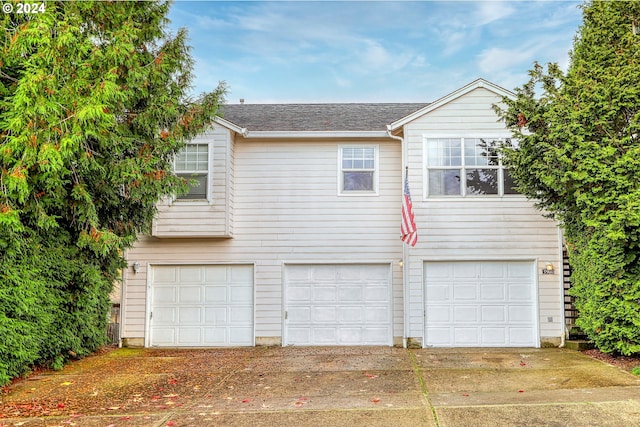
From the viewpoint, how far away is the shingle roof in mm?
10867

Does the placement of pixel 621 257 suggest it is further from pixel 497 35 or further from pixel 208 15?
pixel 208 15

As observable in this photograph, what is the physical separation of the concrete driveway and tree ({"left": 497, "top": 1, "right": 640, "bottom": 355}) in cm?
117

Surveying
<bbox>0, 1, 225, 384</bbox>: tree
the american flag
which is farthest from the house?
<bbox>0, 1, 225, 384</bbox>: tree

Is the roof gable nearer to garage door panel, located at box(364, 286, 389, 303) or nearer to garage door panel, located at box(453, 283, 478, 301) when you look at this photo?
garage door panel, located at box(364, 286, 389, 303)

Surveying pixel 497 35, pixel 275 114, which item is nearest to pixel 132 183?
pixel 275 114

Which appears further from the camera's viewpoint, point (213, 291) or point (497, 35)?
point (497, 35)

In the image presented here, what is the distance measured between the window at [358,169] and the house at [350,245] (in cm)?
3

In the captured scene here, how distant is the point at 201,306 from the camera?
10.6 metres

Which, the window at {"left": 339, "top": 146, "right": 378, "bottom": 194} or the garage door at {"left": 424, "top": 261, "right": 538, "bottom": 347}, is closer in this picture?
the garage door at {"left": 424, "top": 261, "right": 538, "bottom": 347}

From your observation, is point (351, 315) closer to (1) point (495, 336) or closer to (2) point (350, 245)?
(2) point (350, 245)

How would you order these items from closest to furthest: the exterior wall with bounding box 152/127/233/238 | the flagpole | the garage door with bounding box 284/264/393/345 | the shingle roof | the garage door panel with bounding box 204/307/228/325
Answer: the flagpole, the exterior wall with bounding box 152/127/233/238, the garage door with bounding box 284/264/393/345, the garage door panel with bounding box 204/307/228/325, the shingle roof

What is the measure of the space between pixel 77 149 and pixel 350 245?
20.2 feet

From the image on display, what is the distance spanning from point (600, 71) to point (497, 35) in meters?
A: 5.82

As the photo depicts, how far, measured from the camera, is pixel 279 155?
10734 millimetres
